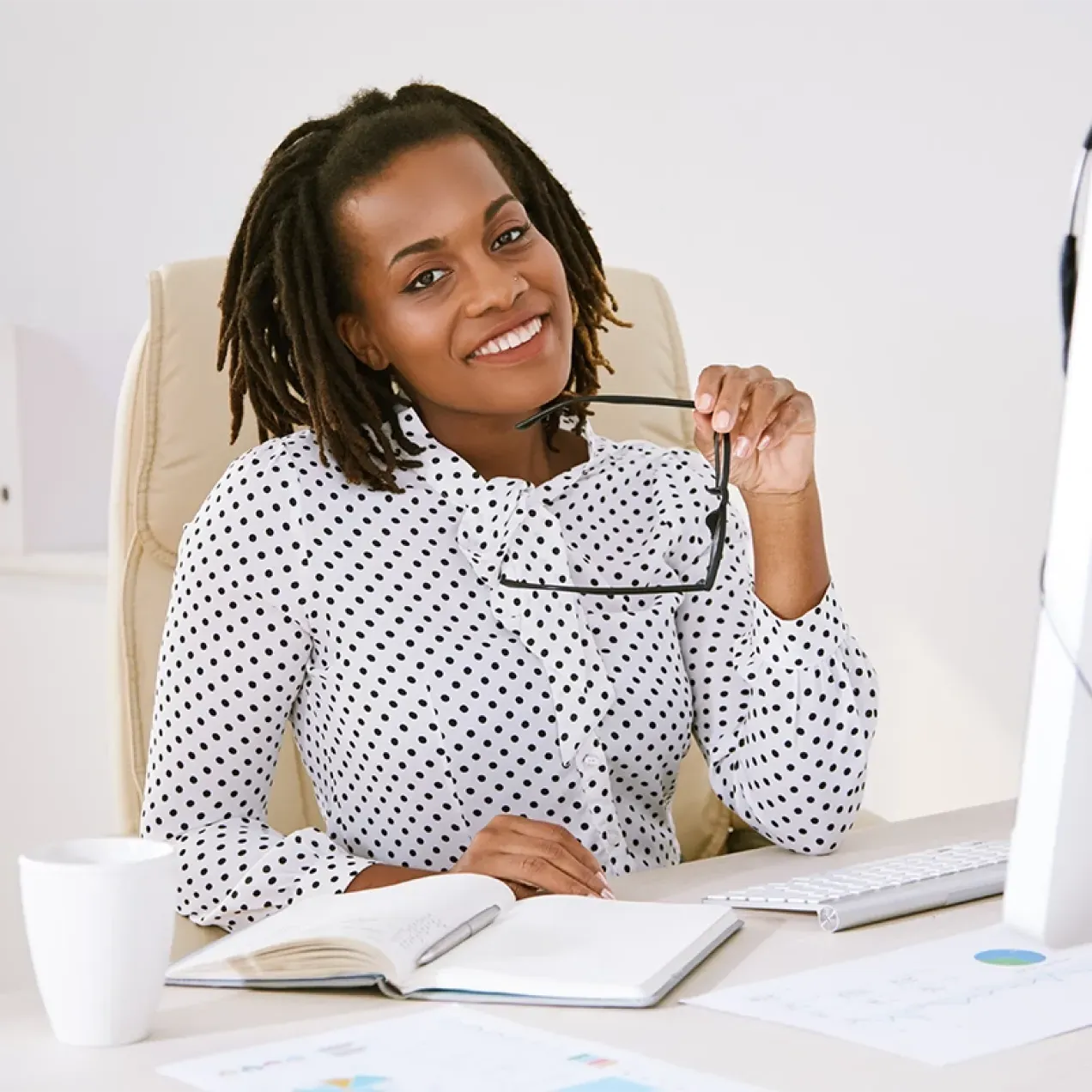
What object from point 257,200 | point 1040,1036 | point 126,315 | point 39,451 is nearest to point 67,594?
point 39,451

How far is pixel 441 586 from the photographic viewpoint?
3.95ft

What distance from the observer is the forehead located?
1213mm

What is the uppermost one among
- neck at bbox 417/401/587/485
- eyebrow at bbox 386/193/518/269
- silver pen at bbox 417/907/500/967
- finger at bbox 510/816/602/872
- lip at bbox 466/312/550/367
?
eyebrow at bbox 386/193/518/269

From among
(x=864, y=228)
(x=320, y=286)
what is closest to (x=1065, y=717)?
(x=320, y=286)

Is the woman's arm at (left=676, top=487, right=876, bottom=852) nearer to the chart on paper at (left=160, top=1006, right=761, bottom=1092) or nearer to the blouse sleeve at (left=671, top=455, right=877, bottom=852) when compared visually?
the blouse sleeve at (left=671, top=455, right=877, bottom=852)

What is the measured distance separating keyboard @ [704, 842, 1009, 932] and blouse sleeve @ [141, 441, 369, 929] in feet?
1.12

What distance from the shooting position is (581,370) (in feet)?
4.71

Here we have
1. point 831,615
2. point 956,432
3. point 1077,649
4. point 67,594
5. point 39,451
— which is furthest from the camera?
point 39,451

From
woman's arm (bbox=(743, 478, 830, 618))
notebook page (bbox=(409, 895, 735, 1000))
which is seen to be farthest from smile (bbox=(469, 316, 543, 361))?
notebook page (bbox=(409, 895, 735, 1000))

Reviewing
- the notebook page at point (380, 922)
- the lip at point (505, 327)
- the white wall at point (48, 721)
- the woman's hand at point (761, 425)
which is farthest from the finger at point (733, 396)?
the white wall at point (48, 721)

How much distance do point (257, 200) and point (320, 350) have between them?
139 mm

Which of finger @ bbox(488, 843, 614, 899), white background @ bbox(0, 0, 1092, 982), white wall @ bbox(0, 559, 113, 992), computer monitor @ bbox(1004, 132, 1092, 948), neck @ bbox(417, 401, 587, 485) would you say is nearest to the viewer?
computer monitor @ bbox(1004, 132, 1092, 948)

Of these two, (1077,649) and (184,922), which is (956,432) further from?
(1077,649)

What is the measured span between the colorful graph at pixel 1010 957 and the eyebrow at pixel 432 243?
2.27 ft
